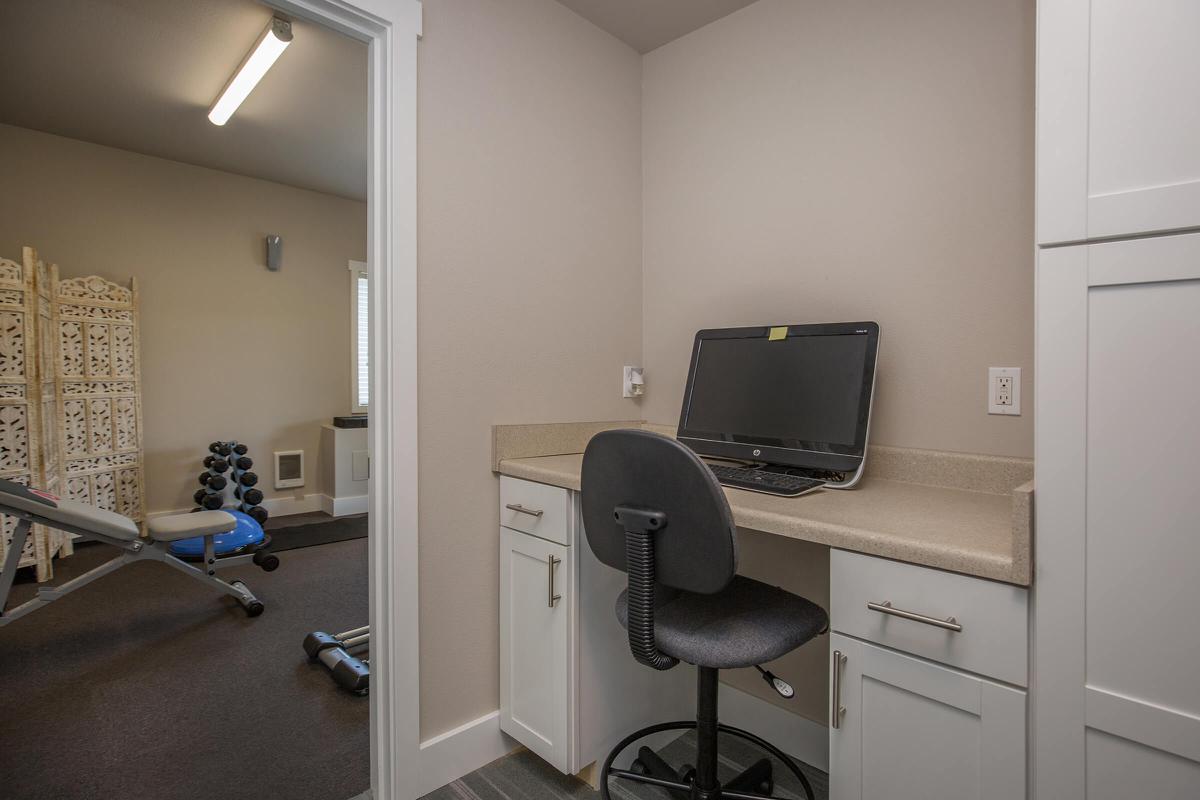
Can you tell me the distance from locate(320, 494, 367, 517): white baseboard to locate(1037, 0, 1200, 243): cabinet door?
522 cm

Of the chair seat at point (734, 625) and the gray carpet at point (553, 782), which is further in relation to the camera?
the gray carpet at point (553, 782)

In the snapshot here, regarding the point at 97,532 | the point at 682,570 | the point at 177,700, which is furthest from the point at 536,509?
the point at 97,532

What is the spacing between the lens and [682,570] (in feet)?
3.84

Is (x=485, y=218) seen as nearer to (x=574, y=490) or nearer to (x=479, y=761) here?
(x=574, y=490)

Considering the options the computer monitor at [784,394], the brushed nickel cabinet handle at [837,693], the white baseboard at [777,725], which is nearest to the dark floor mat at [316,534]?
the white baseboard at [777,725]

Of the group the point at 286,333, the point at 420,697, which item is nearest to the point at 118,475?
the point at 286,333

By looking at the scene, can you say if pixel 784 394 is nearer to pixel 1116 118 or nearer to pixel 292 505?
pixel 1116 118

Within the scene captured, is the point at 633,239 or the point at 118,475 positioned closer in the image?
the point at 633,239

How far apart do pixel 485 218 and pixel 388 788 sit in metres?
1.65

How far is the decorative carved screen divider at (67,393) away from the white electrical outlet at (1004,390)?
4.55m

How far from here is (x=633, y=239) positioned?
2.31 metres

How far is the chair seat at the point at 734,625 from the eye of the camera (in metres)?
1.19

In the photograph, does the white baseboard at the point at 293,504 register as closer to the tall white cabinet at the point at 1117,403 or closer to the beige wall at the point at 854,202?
the beige wall at the point at 854,202

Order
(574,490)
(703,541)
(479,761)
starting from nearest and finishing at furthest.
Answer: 1. (703,541)
2. (574,490)
3. (479,761)
